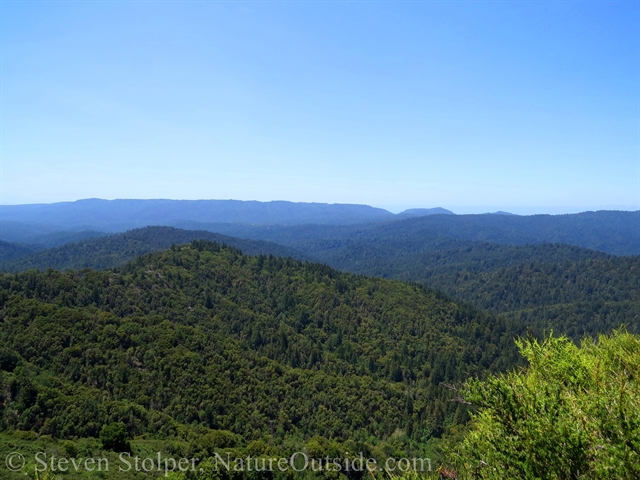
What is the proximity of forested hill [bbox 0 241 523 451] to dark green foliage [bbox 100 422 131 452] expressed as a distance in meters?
4.95

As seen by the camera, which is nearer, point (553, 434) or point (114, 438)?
point (553, 434)

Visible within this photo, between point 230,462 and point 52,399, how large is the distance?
1140 inches

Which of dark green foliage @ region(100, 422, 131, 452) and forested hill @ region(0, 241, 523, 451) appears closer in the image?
dark green foliage @ region(100, 422, 131, 452)

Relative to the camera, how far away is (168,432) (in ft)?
186

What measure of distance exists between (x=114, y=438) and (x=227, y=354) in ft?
118

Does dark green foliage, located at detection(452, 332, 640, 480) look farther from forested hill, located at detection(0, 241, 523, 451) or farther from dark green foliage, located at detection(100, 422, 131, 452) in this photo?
dark green foliage, located at detection(100, 422, 131, 452)

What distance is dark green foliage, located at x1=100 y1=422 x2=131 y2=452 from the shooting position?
44.8 m

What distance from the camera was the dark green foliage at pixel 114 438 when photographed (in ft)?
147

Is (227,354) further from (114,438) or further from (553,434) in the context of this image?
(553,434)

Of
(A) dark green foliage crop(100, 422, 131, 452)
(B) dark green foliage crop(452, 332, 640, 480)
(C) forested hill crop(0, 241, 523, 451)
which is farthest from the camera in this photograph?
(C) forested hill crop(0, 241, 523, 451)

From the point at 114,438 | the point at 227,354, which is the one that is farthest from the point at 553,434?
the point at 227,354

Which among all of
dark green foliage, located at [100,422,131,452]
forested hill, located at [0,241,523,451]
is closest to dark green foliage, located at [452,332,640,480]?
forested hill, located at [0,241,523,451]

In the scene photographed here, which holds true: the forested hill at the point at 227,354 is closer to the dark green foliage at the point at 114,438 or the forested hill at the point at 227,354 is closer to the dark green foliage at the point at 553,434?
the dark green foliage at the point at 114,438

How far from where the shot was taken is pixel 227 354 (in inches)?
3169
